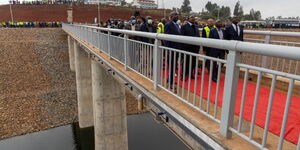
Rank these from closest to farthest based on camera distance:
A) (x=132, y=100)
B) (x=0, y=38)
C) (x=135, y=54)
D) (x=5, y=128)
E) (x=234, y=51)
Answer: (x=234, y=51) < (x=135, y=54) < (x=5, y=128) < (x=132, y=100) < (x=0, y=38)

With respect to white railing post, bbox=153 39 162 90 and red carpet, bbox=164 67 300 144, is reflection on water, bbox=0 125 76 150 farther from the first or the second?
red carpet, bbox=164 67 300 144

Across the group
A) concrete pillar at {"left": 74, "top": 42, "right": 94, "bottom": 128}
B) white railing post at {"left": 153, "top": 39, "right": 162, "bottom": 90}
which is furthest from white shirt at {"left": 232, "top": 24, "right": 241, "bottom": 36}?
concrete pillar at {"left": 74, "top": 42, "right": 94, "bottom": 128}

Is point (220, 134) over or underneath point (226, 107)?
underneath

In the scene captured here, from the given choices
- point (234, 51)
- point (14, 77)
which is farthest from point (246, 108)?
point (14, 77)

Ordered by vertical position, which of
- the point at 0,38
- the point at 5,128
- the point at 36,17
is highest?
the point at 36,17

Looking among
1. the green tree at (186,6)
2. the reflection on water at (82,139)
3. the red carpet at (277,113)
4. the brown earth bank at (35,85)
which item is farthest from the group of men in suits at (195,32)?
the green tree at (186,6)

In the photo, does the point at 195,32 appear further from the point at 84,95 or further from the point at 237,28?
the point at 84,95

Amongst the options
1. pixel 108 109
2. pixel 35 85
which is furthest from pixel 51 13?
pixel 108 109

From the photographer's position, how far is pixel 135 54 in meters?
5.27

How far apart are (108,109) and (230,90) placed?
10124 mm

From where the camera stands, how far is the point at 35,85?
2231 centimetres

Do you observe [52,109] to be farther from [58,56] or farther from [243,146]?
[243,146]

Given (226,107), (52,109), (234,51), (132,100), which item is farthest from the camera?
(132,100)

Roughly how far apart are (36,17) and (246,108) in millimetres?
58401
